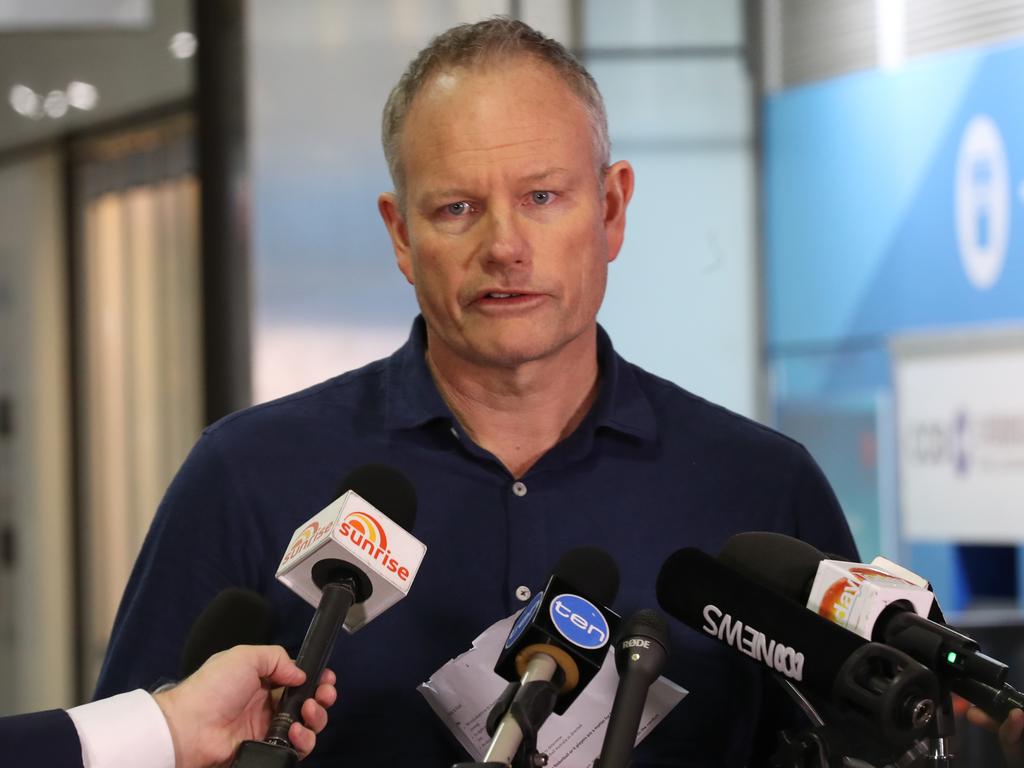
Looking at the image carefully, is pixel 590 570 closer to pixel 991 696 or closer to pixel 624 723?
pixel 624 723

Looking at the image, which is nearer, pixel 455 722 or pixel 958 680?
pixel 958 680

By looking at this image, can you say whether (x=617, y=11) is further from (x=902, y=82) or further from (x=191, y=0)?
(x=191, y=0)

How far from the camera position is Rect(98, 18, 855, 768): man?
183 centimetres

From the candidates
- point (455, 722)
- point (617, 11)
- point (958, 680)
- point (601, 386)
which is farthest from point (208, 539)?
point (617, 11)

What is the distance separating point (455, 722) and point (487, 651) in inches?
4.8

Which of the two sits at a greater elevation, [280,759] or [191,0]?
[191,0]

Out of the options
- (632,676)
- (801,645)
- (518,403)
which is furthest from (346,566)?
(518,403)

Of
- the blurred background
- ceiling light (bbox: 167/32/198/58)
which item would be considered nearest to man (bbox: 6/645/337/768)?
the blurred background

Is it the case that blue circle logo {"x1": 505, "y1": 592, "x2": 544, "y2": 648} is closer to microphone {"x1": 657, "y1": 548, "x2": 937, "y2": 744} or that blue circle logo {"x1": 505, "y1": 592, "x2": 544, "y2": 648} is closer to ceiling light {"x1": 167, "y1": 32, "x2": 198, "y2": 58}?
microphone {"x1": 657, "y1": 548, "x2": 937, "y2": 744}

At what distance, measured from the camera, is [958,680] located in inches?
45.9

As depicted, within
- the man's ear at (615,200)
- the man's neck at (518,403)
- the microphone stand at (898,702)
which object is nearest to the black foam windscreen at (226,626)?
the man's neck at (518,403)

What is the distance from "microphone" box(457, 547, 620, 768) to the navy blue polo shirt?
56 centimetres

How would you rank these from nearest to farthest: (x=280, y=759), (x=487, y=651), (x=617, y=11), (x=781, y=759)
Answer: (x=280, y=759) < (x=781, y=759) < (x=487, y=651) < (x=617, y=11)

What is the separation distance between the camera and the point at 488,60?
193cm
